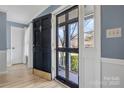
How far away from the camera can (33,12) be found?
4555 millimetres

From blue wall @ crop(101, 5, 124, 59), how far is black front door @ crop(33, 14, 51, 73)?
1.99 metres

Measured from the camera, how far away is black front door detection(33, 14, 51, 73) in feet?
11.9

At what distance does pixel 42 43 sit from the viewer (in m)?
3.87

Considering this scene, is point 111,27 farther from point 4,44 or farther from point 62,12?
point 4,44

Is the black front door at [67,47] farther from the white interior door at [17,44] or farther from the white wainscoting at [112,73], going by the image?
the white interior door at [17,44]

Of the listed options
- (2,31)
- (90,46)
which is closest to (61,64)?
(90,46)

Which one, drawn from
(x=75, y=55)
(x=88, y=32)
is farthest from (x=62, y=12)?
(x=88, y=32)

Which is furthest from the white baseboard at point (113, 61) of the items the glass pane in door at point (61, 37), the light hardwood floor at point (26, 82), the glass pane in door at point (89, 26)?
the glass pane in door at point (61, 37)

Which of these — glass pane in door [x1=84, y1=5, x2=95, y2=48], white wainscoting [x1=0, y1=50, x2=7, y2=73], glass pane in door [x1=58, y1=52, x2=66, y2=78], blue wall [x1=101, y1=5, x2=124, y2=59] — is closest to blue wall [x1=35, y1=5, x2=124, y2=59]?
blue wall [x1=101, y1=5, x2=124, y2=59]

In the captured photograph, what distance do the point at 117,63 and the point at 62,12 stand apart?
204 cm

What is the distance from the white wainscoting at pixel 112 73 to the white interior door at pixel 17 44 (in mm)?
5053

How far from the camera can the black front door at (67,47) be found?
2.89m

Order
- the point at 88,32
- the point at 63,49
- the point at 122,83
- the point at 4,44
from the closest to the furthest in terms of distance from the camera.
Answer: the point at 122,83 < the point at 88,32 < the point at 63,49 < the point at 4,44

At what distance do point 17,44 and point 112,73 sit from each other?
536 cm
